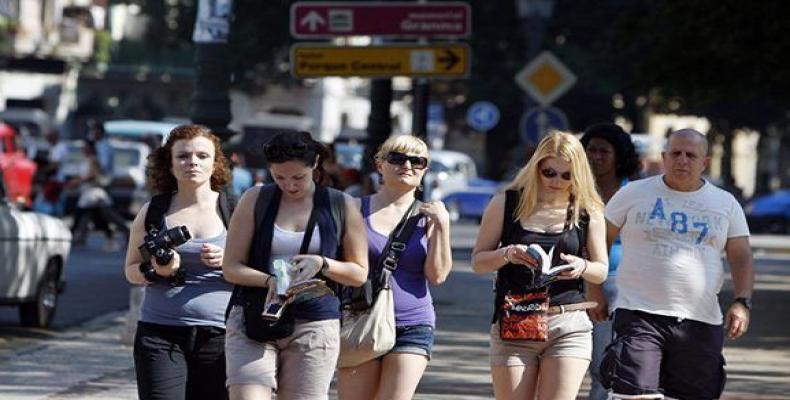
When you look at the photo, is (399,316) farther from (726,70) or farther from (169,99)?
(169,99)

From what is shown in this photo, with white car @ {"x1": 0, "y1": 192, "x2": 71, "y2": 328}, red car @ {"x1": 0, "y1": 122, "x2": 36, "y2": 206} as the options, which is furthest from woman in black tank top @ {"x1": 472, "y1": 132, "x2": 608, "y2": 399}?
red car @ {"x1": 0, "y1": 122, "x2": 36, "y2": 206}

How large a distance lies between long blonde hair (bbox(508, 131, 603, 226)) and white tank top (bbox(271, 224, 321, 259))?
1.10 m

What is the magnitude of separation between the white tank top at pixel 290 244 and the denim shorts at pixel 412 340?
81cm

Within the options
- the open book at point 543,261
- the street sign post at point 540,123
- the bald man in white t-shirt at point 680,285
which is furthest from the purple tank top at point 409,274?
the street sign post at point 540,123

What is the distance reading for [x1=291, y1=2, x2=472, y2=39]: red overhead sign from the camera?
64.6 ft

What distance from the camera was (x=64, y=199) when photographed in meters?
30.6

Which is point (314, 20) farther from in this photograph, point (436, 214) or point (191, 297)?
point (191, 297)

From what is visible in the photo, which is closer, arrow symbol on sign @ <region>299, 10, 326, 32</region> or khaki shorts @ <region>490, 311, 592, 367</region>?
khaki shorts @ <region>490, 311, 592, 367</region>

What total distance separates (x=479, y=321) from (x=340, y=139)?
3540 centimetres

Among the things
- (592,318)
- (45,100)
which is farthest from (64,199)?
(45,100)

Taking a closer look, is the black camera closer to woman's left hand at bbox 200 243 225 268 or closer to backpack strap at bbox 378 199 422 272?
woman's left hand at bbox 200 243 225 268

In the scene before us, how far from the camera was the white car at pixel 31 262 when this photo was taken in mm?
16234

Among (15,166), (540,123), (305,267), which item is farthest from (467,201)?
(305,267)

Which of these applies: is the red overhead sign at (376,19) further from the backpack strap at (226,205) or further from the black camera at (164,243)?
the black camera at (164,243)
